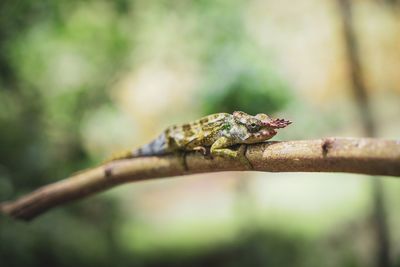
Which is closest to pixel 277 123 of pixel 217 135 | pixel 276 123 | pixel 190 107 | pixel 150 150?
pixel 276 123

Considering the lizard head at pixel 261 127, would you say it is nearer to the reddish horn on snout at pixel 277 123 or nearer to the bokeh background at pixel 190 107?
the reddish horn on snout at pixel 277 123

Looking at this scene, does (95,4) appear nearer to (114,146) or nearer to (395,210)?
(114,146)

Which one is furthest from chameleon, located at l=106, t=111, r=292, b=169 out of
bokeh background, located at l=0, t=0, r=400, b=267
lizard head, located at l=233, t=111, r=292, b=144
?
bokeh background, located at l=0, t=0, r=400, b=267

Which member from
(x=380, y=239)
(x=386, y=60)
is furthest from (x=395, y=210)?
(x=386, y=60)

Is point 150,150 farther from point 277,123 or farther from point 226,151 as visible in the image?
point 277,123

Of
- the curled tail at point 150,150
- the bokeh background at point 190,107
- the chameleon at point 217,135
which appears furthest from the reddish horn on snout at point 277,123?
the bokeh background at point 190,107
